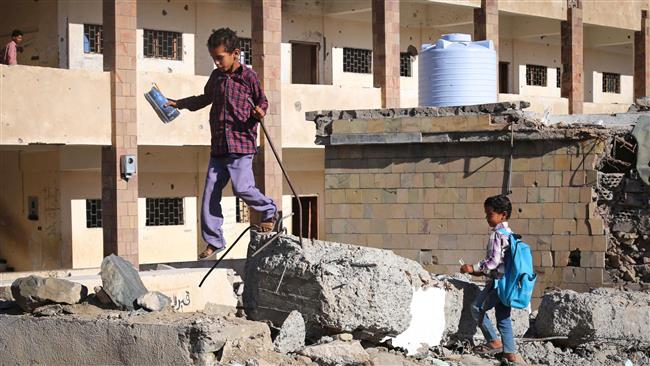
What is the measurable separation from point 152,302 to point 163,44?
16.9 metres

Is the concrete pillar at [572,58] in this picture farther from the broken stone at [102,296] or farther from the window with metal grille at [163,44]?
the broken stone at [102,296]

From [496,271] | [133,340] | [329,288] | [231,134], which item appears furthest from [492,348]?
[133,340]

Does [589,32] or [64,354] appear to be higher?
[589,32]

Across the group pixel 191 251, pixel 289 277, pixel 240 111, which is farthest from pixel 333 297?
pixel 191 251

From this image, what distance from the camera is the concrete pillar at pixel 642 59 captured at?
102 ft

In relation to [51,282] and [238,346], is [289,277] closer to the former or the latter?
[238,346]

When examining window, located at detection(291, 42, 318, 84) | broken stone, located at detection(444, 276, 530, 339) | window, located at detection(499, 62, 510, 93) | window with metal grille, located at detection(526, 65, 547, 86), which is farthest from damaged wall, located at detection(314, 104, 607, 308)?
window with metal grille, located at detection(526, 65, 547, 86)

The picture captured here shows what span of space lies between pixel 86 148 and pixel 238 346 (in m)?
16.6

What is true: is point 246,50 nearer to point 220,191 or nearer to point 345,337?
point 220,191

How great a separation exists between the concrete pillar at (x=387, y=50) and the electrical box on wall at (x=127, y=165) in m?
6.41

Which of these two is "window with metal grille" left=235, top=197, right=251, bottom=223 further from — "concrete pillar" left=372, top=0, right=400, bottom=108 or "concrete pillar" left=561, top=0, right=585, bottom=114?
"concrete pillar" left=561, top=0, right=585, bottom=114

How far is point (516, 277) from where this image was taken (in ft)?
29.4

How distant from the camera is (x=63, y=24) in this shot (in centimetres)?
2217

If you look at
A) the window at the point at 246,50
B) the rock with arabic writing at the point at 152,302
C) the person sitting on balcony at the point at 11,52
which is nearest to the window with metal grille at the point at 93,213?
the window at the point at 246,50
